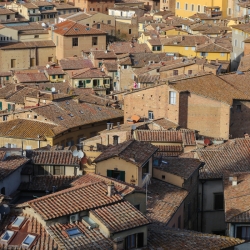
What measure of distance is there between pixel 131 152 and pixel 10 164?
14.4 ft

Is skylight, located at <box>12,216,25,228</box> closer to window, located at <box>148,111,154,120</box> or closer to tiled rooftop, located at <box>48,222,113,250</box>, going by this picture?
tiled rooftop, located at <box>48,222,113,250</box>

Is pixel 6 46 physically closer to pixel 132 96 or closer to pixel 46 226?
pixel 132 96

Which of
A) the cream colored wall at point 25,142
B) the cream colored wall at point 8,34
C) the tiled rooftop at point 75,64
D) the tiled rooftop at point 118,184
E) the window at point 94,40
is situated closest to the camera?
the tiled rooftop at point 118,184

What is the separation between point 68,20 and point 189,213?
174ft

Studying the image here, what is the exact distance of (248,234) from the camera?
28078mm

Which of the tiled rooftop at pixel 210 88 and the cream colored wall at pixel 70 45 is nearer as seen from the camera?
the tiled rooftop at pixel 210 88

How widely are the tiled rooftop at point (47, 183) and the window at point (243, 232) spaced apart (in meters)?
6.22

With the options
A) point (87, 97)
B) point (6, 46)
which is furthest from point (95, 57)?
point (87, 97)

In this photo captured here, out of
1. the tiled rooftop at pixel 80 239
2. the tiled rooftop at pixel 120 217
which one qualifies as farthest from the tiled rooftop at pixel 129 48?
the tiled rooftop at pixel 80 239

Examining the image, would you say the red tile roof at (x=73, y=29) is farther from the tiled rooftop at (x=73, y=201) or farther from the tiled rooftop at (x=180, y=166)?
the tiled rooftop at (x=73, y=201)

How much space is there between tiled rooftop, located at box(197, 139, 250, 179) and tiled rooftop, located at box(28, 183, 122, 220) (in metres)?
9.93

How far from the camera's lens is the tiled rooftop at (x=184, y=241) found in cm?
2577

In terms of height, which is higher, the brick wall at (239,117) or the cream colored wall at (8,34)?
the brick wall at (239,117)

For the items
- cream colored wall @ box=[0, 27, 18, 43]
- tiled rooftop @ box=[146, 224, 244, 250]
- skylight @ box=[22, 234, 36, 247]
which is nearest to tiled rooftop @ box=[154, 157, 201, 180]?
→ tiled rooftop @ box=[146, 224, 244, 250]
